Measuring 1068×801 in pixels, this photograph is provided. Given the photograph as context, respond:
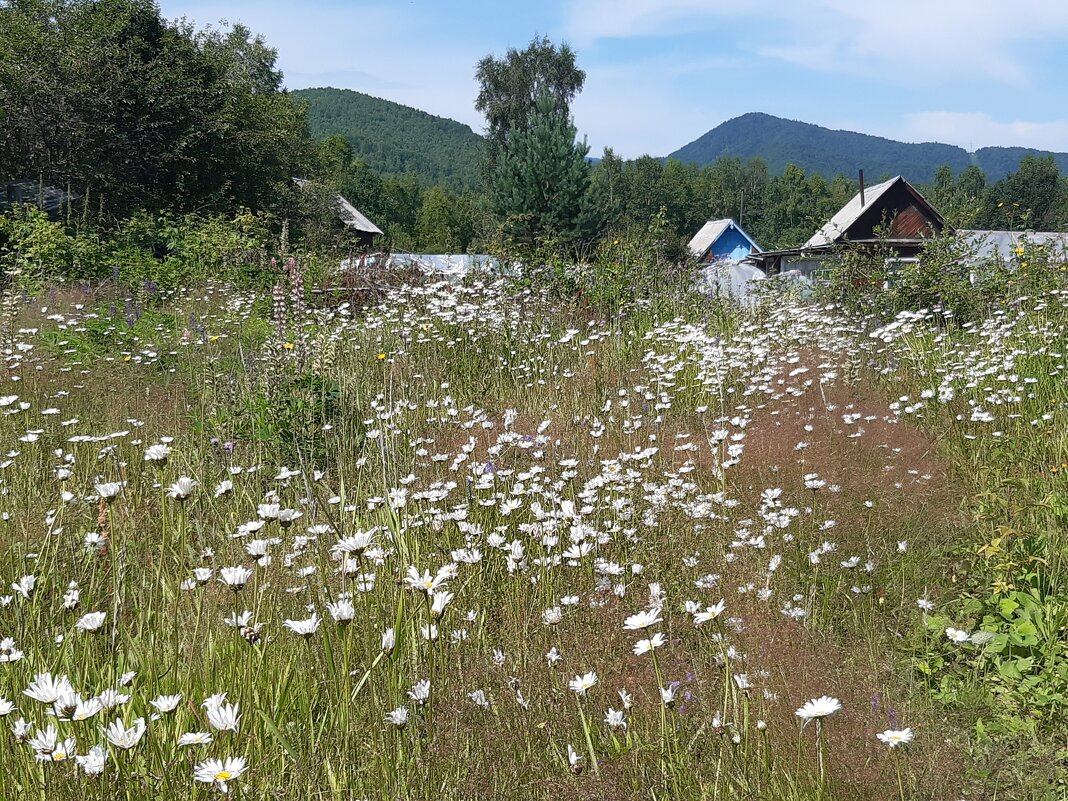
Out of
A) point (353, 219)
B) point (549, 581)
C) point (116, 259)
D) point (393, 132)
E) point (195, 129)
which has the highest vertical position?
point (393, 132)

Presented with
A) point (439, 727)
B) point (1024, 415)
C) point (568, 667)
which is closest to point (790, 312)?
point (1024, 415)

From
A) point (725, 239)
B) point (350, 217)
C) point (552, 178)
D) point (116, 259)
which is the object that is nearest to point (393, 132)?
point (725, 239)

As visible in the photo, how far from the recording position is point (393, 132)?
568 ft

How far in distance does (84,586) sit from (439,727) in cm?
190

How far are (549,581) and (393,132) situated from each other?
7201 inches

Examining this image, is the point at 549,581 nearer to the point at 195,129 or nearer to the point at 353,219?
the point at 195,129

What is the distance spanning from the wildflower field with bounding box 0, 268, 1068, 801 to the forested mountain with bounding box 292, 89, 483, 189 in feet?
490

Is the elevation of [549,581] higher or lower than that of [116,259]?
→ lower

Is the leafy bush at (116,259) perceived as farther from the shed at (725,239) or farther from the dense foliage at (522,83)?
the shed at (725,239)

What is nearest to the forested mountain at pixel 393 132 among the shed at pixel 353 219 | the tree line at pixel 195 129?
the shed at pixel 353 219

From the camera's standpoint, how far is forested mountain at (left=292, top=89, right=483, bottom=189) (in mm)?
160125

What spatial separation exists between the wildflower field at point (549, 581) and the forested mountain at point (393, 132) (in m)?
149

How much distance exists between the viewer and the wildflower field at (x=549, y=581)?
6.11 ft

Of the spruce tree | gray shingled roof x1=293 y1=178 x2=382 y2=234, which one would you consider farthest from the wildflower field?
gray shingled roof x1=293 y1=178 x2=382 y2=234
